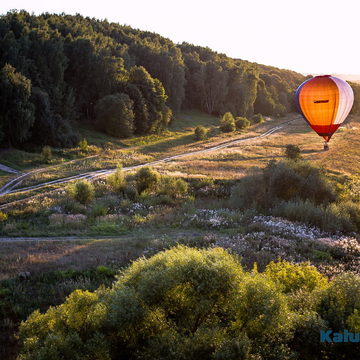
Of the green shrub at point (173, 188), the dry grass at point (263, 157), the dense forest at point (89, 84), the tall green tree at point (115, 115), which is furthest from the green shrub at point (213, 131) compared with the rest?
the green shrub at point (173, 188)

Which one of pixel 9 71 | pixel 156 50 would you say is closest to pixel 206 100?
pixel 156 50

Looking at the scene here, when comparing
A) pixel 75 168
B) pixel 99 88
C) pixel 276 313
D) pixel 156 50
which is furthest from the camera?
pixel 156 50

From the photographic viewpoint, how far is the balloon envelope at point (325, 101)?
29.6 metres

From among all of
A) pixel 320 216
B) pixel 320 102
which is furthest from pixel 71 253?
pixel 320 102

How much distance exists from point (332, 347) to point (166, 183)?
72.7 ft

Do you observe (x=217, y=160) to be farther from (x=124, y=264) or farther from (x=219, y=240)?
(x=124, y=264)

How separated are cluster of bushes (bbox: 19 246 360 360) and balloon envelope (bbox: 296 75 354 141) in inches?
963

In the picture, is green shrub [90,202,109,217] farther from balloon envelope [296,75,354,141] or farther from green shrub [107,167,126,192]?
balloon envelope [296,75,354,141]

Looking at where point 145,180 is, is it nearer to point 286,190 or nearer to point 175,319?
point 286,190

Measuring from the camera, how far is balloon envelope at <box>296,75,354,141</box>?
29.6 m

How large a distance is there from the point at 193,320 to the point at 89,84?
61976 millimetres

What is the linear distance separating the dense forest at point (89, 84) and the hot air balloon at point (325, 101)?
3033cm

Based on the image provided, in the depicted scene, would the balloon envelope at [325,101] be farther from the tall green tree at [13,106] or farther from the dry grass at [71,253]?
the tall green tree at [13,106]

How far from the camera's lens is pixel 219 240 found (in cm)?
1631
